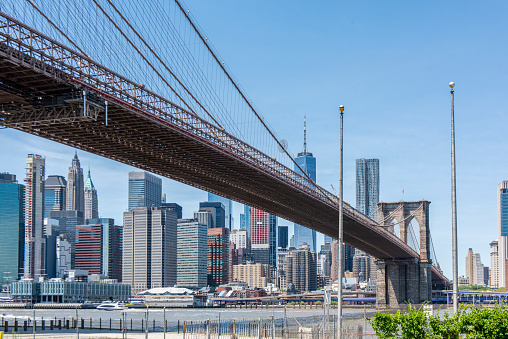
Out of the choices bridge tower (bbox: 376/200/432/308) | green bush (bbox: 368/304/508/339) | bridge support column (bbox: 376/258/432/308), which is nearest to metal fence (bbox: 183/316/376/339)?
green bush (bbox: 368/304/508/339)

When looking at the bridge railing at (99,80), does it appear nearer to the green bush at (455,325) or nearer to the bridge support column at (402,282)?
the green bush at (455,325)

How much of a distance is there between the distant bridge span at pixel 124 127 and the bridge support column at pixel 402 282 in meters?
42.1

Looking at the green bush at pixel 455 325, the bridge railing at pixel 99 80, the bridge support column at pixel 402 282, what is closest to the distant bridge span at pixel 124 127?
the bridge railing at pixel 99 80

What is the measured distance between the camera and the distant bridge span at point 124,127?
3191cm

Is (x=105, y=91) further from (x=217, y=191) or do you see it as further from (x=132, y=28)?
(x=217, y=191)

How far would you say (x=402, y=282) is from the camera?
4505 inches

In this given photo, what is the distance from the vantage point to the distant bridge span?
31906mm

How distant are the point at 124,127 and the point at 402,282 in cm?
8222

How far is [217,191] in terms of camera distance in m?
65.6

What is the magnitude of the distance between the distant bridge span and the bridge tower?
42.4 meters

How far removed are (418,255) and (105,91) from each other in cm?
8799

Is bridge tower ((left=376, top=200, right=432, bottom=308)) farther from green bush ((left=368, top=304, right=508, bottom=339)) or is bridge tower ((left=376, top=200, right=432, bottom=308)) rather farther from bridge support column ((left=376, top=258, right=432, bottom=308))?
A: green bush ((left=368, top=304, right=508, bottom=339))

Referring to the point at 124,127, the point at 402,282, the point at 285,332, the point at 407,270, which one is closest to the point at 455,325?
the point at 285,332

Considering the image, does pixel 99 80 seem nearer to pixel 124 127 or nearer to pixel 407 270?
pixel 124 127
